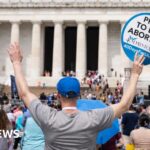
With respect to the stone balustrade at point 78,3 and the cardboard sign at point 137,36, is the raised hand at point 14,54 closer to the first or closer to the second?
the cardboard sign at point 137,36

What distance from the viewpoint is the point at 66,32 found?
62.3m

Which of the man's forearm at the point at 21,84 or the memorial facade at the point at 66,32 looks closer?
the man's forearm at the point at 21,84

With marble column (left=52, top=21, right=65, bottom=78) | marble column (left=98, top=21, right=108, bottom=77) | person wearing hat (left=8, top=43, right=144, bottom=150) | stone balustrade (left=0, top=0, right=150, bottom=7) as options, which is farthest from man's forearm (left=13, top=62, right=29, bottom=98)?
stone balustrade (left=0, top=0, right=150, bottom=7)

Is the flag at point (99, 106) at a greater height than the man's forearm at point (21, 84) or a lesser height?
lesser

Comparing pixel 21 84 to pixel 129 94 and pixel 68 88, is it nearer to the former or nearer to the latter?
pixel 68 88

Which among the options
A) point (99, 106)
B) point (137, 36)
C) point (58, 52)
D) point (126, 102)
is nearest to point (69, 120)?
point (126, 102)

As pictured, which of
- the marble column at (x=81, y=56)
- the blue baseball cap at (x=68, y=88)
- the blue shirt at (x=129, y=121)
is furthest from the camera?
the marble column at (x=81, y=56)

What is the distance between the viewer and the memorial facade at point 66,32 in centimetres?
A: 5806

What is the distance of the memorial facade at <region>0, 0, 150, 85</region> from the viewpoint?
190ft

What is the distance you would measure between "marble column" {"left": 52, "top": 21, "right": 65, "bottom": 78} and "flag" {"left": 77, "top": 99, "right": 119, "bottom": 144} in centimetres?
5081

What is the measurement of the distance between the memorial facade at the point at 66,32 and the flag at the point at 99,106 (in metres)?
50.4

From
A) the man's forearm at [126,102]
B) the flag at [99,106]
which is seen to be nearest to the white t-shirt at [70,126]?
the man's forearm at [126,102]

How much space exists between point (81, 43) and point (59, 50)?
108 inches

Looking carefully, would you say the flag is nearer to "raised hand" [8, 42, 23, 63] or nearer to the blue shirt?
"raised hand" [8, 42, 23, 63]
